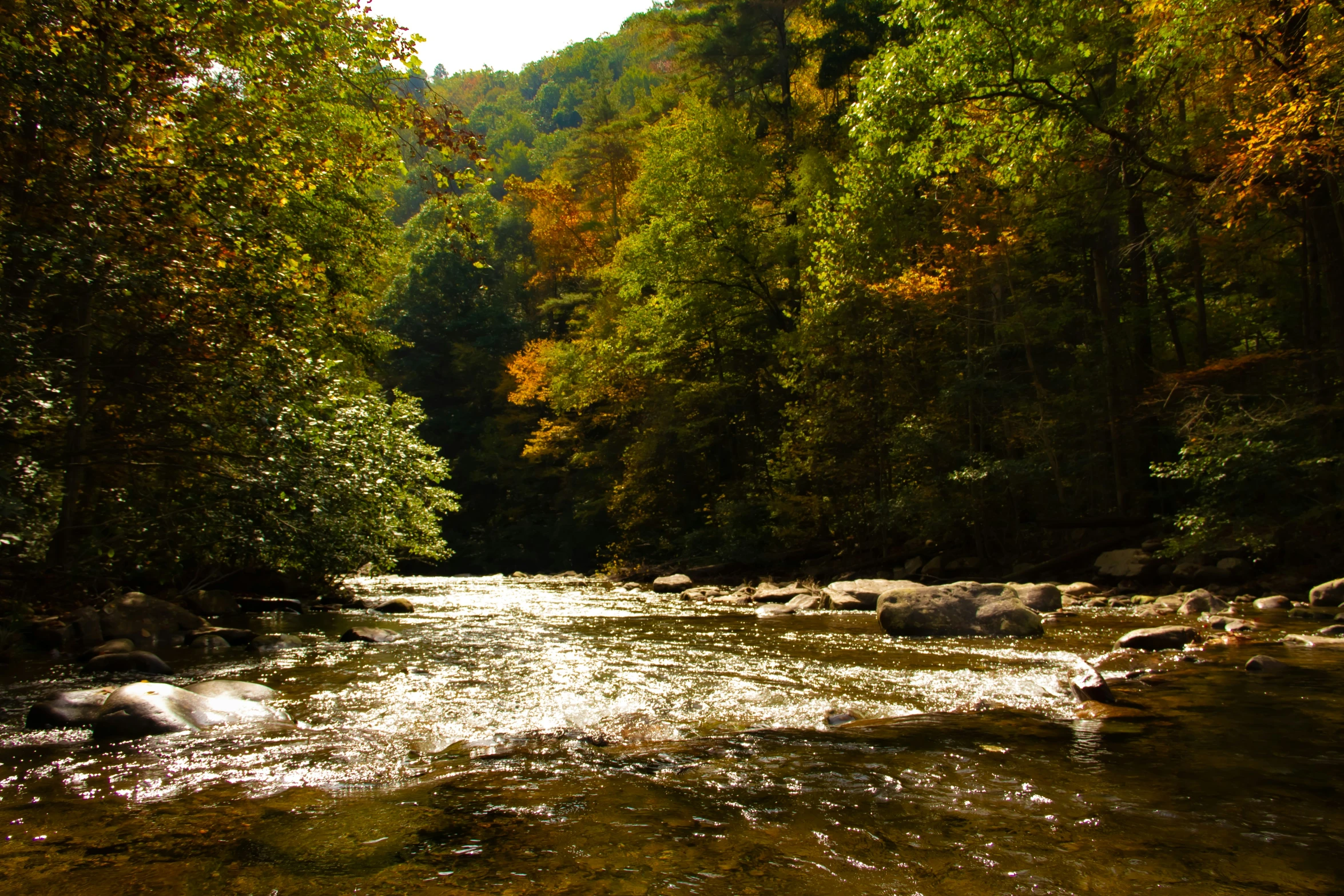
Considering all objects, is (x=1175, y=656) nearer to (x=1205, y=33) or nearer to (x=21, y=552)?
(x=1205, y=33)

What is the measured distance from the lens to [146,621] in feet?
31.7

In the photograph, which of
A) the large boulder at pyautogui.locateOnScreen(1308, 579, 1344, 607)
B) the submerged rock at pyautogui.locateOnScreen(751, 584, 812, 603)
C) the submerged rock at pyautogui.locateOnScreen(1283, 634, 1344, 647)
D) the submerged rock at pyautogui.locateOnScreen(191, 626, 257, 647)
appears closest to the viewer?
the submerged rock at pyautogui.locateOnScreen(1283, 634, 1344, 647)

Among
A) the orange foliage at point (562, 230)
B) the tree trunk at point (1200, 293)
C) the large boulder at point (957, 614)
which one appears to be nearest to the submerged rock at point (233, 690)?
the large boulder at point (957, 614)

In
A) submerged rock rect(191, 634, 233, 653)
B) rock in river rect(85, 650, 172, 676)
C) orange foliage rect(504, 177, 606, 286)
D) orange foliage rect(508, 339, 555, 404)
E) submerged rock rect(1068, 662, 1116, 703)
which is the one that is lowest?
submerged rock rect(1068, 662, 1116, 703)

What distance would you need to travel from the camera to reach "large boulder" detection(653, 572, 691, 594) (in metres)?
19.3

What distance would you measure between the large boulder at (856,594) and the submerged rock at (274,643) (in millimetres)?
7954

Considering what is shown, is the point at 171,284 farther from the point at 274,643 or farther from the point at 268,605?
the point at 268,605

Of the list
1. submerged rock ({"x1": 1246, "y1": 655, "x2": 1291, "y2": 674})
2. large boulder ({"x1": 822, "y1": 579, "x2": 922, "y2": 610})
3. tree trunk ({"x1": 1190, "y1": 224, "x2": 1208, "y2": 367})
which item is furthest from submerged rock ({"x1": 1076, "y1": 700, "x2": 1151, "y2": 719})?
tree trunk ({"x1": 1190, "y1": 224, "x2": 1208, "y2": 367})

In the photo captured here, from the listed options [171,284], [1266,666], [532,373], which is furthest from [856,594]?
[532,373]

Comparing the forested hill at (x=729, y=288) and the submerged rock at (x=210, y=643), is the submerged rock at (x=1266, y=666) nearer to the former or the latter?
the forested hill at (x=729, y=288)

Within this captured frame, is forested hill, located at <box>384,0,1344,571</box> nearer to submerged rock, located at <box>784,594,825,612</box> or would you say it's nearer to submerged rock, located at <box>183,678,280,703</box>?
submerged rock, located at <box>784,594,825,612</box>

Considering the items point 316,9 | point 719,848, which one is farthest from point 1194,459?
point 316,9

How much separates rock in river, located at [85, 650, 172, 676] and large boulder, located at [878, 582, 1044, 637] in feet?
24.9

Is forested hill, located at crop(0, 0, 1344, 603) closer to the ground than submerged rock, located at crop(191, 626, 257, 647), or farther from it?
farther from it
